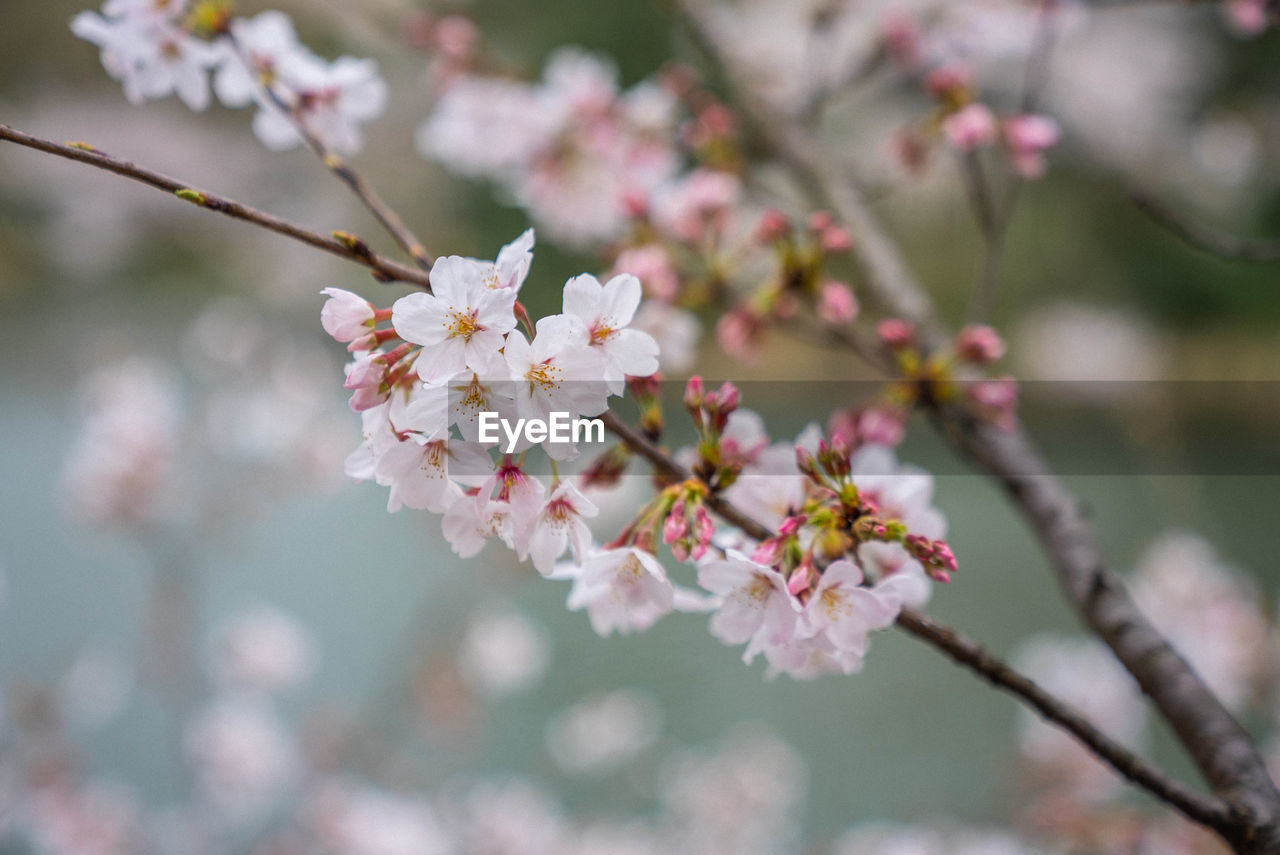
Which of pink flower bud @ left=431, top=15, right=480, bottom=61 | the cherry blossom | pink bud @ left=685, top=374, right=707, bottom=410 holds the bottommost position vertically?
pink bud @ left=685, top=374, right=707, bottom=410

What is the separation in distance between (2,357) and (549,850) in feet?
4.51

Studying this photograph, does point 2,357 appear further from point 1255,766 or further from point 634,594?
point 1255,766

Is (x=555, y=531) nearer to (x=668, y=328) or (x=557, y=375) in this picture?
(x=557, y=375)

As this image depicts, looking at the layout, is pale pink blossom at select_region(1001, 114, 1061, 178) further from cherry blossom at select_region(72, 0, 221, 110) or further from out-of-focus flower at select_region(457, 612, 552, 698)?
out-of-focus flower at select_region(457, 612, 552, 698)

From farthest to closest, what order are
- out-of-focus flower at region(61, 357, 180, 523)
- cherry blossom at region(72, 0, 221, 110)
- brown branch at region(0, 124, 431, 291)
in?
out-of-focus flower at region(61, 357, 180, 523) < cherry blossom at region(72, 0, 221, 110) < brown branch at region(0, 124, 431, 291)

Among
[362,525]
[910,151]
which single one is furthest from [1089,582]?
[362,525]

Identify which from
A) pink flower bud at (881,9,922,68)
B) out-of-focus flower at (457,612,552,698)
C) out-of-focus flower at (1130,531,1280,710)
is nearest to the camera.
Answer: pink flower bud at (881,9,922,68)

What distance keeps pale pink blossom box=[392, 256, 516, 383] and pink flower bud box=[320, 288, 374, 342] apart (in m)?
0.02

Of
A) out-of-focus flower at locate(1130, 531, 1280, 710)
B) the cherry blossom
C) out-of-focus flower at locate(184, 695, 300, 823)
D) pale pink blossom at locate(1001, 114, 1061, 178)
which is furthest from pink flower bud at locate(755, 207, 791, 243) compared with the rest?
out-of-focus flower at locate(184, 695, 300, 823)

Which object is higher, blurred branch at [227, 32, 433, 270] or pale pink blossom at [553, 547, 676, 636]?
blurred branch at [227, 32, 433, 270]

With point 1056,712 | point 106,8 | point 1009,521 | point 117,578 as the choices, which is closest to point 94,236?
point 117,578

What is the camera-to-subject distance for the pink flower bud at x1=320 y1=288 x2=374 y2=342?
185 mm

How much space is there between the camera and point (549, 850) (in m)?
1.11

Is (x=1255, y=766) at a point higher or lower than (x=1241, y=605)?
lower
